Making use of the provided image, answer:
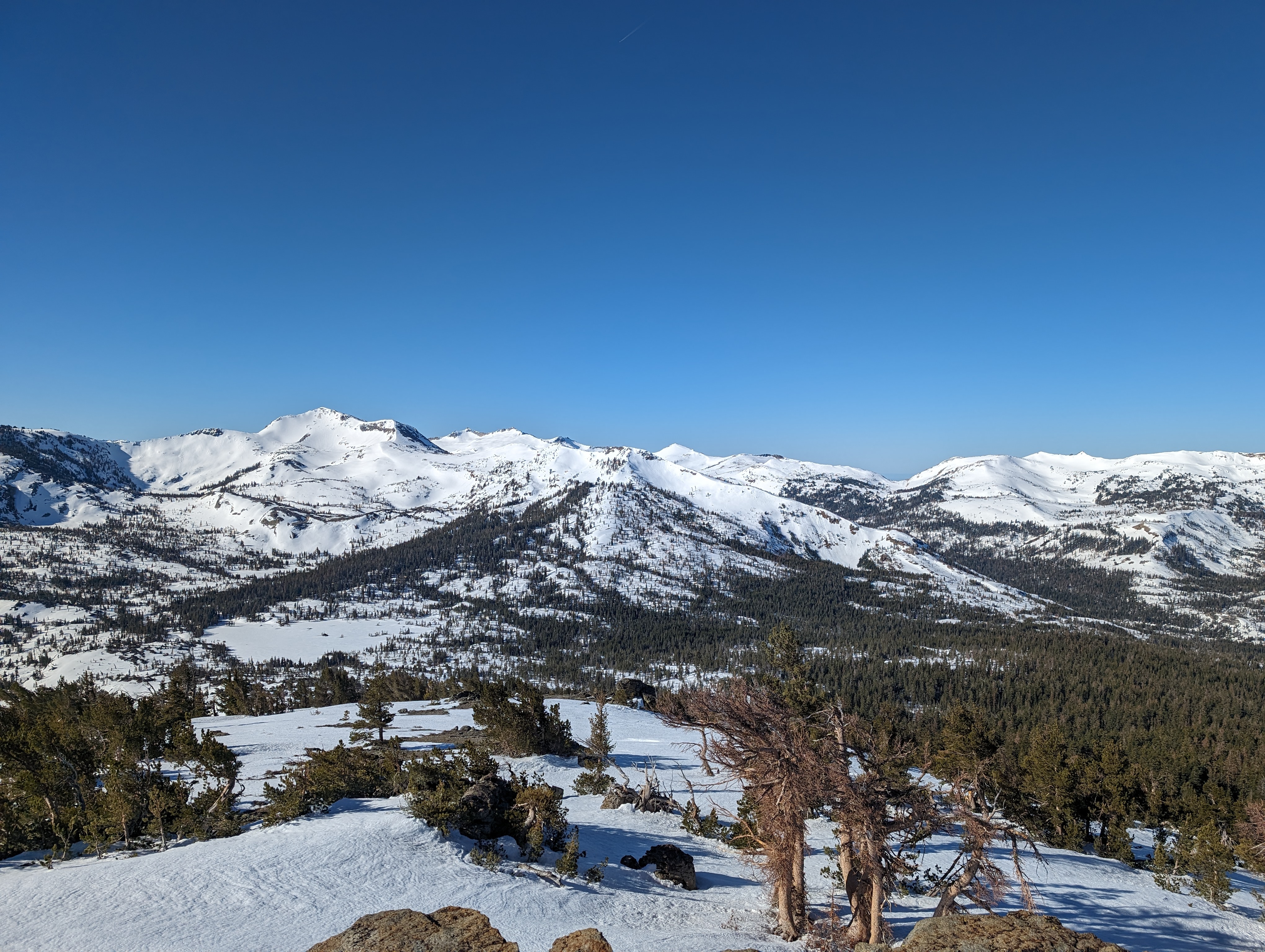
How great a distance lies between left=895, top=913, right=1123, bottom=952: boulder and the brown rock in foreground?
228 inches

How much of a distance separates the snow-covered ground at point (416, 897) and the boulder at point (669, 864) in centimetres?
36

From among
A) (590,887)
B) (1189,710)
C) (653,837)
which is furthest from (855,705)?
(590,887)

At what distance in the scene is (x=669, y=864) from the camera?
73.6 ft

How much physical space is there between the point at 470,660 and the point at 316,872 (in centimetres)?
18654

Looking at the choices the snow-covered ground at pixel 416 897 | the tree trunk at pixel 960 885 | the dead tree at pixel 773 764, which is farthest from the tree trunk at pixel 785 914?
the tree trunk at pixel 960 885

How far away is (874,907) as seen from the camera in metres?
15.0

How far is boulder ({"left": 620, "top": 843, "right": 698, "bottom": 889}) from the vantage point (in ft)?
72.2

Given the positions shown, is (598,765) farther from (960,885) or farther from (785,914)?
(960,885)

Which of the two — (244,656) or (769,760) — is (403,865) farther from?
(244,656)

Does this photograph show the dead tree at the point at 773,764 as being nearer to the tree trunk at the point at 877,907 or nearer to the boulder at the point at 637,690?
the tree trunk at the point at 877,907

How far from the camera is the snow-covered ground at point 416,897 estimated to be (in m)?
15.7

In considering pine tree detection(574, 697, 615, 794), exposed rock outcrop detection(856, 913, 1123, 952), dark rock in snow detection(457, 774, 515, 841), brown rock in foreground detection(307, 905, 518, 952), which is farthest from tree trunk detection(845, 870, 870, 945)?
pine tree detection(574, 697, 615, 794)

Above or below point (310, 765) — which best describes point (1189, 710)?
below

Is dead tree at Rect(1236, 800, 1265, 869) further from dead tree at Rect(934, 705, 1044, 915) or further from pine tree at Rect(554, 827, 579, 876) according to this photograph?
pine tree at Rect(554, 827, 579, 876)
